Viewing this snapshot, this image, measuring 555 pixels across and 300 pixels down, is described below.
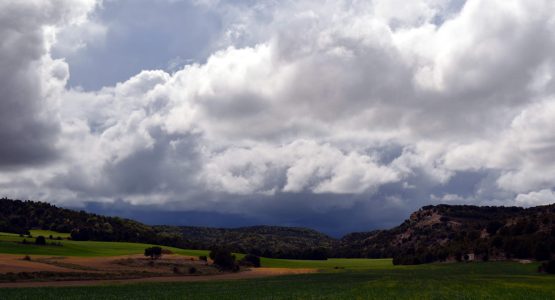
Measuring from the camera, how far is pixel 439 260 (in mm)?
186125

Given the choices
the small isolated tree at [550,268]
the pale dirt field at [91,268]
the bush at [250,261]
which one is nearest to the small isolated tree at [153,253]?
the pale dirt field at [91,268]

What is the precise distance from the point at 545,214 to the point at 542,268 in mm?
91328

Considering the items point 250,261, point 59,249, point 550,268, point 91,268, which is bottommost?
point 91,268

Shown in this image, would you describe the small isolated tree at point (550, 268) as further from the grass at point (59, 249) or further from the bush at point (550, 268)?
the grass at point (59, 249)

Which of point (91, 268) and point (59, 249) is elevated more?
point (59, 249)

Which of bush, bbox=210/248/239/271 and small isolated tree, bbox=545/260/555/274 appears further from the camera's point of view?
bush, bbox=210/248/239/271

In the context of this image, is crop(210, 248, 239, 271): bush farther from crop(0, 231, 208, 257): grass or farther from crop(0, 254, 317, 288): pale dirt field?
crop(0, 231, 208, 257): grass

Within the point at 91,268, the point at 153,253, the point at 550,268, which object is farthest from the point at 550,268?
the point at 91,268

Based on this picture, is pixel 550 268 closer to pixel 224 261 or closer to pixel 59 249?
pixel 224 261

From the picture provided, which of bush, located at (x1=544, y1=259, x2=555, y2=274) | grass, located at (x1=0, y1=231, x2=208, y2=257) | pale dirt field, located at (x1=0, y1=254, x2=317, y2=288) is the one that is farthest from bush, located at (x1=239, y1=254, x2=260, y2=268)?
bush, located at (x1=544, y1=259, x2=555, y2=274)

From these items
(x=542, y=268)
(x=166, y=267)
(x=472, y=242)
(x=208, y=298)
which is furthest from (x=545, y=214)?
(x=208, y=298)

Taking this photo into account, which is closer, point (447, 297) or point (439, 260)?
point (447, 297)

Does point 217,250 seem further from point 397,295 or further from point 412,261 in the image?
point 397,295

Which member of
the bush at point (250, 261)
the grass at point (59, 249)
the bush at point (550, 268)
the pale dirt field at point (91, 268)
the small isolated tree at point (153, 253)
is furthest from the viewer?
the bush at point (250, 261)
